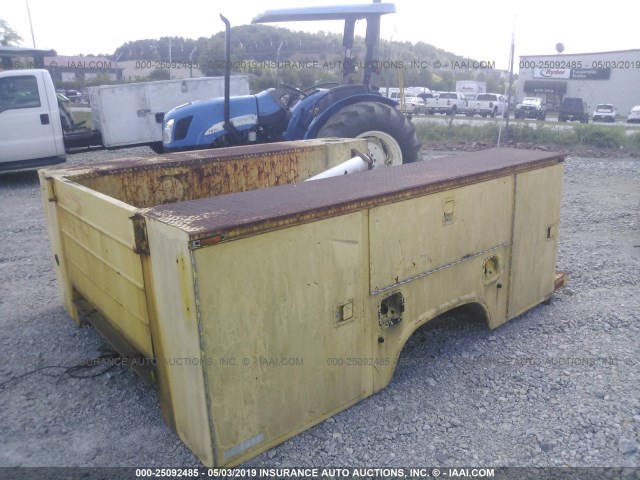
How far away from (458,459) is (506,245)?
60.8 inches

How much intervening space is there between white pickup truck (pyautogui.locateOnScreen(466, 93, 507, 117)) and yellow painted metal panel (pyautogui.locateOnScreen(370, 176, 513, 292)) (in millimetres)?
32062

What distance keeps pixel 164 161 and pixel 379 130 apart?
3.66 metres

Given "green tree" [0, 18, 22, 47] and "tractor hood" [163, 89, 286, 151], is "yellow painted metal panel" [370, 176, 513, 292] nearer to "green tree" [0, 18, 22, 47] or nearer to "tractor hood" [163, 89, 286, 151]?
"tractor hood" [163, 89, 286, 151]

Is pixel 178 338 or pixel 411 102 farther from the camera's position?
pixel 411 102

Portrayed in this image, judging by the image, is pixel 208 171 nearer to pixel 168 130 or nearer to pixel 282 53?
pixel 168 130

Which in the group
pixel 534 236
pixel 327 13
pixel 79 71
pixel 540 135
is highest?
pixel 79 71

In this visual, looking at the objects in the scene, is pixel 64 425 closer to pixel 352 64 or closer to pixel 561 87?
pixel 352 64

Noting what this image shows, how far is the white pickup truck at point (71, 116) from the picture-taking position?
33.0 feet

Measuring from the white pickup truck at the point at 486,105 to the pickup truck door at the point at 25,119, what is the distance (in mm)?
27805

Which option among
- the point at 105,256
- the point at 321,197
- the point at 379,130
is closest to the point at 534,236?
the point at 321,197

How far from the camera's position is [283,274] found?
2.45 meters

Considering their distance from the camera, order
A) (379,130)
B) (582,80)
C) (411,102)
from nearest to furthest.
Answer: (379,130), (411,102), (582,80)

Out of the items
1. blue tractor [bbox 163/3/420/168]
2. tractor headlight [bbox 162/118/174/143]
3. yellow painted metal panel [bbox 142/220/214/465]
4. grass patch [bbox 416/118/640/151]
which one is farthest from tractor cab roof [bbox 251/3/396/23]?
grass patch [bbox 416/118/640/151]

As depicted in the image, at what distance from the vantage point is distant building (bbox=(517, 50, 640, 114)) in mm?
33812
